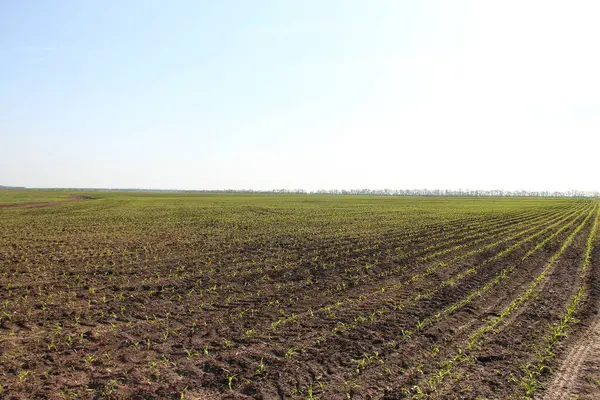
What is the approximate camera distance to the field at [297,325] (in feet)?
20.2

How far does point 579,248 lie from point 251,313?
799 inches

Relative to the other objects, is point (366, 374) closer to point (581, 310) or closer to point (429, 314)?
point (429, 314)

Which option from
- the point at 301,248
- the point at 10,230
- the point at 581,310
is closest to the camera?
the point at 581,310

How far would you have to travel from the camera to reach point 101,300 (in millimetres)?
10258

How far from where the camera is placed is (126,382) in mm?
6152

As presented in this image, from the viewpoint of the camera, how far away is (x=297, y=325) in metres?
8.65

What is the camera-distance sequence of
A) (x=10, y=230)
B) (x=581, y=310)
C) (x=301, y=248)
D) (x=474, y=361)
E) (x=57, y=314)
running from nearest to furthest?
(x=474, y=361) → (x=57, y=314) → (x=581, y=310) → (x=301, y=248) → (x=10, y=230)

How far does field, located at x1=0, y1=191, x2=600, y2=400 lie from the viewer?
6.16 m

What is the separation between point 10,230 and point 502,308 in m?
31.5

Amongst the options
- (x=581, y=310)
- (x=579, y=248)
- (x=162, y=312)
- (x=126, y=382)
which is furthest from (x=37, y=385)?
(x=579, y=248)

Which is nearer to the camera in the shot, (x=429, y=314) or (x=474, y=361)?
(x=474, y=361)

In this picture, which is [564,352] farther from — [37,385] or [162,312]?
[37,385]

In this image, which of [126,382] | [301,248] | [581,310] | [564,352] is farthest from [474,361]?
[301,248]

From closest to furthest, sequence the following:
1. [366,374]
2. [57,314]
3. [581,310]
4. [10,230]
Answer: [366,374], [57,314], [581,310], [10,230]
